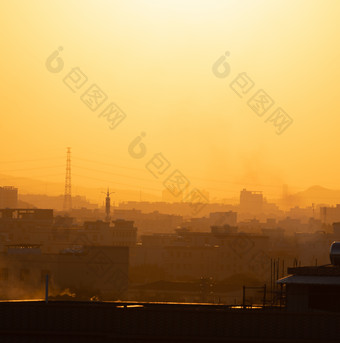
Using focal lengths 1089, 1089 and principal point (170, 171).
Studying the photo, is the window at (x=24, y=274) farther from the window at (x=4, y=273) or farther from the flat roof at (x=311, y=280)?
the flat roof at (x=311, y=280)

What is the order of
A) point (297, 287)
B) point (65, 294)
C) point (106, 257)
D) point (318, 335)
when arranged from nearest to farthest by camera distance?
point (318, 335), point (297, 287), point (65, 294), point (106, 257)

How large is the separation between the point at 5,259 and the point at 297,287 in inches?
4305

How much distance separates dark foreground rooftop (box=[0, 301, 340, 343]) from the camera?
128 feet

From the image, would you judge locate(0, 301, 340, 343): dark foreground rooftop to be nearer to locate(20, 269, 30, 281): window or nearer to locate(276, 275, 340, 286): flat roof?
locate(276, 275, 340, 286): flat roof

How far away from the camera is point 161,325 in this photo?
39250 millimetres

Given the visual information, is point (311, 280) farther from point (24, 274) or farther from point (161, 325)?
point (24, 274)

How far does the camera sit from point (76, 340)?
39500 mm

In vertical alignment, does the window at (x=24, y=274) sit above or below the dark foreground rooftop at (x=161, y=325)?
above

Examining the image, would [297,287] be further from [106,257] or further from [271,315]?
[106,257]

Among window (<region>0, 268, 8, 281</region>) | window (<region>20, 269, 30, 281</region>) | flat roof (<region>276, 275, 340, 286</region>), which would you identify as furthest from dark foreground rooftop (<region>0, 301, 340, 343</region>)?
window (<region>0, 268, 8, 281</region>)

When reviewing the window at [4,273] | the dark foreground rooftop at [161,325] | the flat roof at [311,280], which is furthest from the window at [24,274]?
the dark foreground rooftop at [161,325]

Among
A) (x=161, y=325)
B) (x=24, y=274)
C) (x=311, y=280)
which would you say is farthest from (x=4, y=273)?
(x=161, y=325)

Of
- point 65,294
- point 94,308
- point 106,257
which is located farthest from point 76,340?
point 106,257

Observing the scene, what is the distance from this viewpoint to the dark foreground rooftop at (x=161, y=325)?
3900cm
